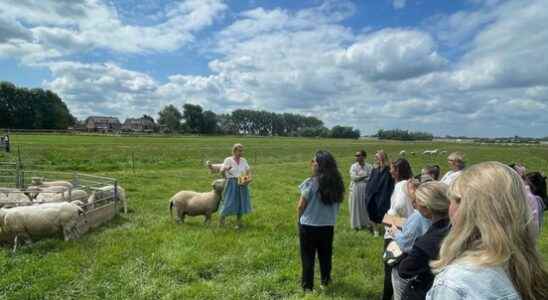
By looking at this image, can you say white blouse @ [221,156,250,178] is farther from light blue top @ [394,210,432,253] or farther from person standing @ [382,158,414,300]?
light blue top @ [394,210,432,253]

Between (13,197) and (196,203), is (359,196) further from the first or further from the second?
(13,197)

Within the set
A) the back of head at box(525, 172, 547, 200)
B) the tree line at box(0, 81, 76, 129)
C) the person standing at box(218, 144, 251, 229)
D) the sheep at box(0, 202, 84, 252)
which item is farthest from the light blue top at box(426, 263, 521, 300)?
the tree line at box(0, 81, 76, 129)

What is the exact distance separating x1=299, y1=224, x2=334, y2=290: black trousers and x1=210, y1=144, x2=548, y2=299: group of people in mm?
15

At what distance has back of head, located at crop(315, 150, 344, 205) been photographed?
5578 millimetres

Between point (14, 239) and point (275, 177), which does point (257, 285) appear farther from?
point (275, 177)

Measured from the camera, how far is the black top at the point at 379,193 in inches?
335

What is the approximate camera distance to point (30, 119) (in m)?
89.9

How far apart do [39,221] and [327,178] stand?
632 cm

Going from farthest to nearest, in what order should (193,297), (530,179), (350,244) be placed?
(350,244) → (530,179) → (193,297)

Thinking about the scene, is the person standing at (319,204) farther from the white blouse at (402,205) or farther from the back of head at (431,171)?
the back of head at (431,171)

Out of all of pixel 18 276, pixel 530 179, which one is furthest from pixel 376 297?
pixel 18 276

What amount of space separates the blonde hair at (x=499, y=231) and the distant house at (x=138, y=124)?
14850 cm

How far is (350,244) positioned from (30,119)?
101830 millimetres

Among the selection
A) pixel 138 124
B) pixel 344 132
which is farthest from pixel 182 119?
pixel 344 132
